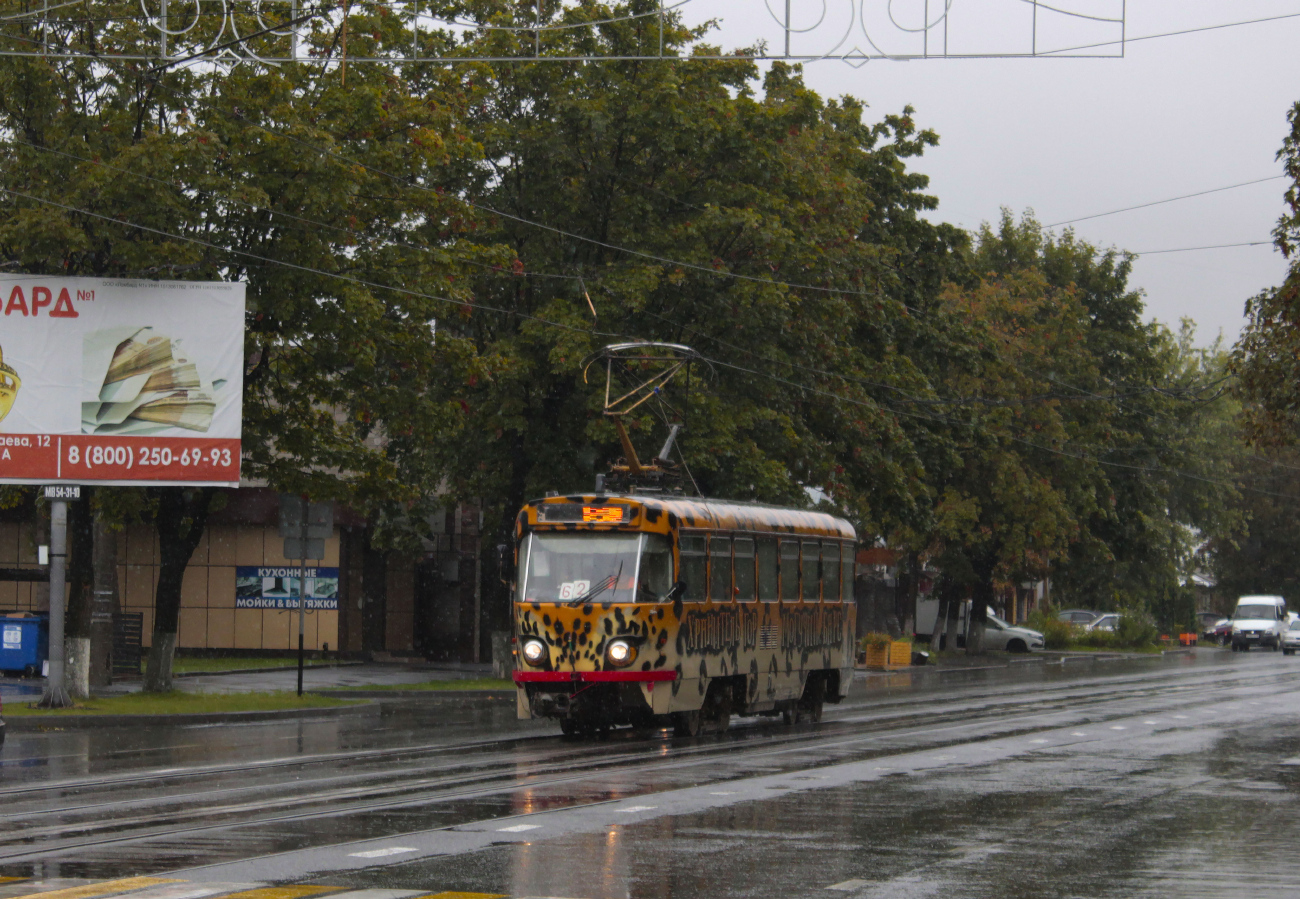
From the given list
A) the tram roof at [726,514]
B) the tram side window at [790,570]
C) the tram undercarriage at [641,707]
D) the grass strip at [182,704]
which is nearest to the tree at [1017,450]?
the tram roof at [726,514]

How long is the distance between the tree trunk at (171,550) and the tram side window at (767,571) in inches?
375

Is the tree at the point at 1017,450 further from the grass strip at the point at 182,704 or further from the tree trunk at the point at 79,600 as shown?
the tree trunk at the point at 79,600

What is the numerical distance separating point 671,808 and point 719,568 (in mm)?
8461

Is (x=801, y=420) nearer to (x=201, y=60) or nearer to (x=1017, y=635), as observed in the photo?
(x=201, y=60)

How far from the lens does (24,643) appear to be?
29.9 m

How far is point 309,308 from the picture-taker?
25.6 m

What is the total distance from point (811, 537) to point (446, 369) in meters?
9.34

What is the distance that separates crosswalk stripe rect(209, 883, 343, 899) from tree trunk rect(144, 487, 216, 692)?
17.9 metres

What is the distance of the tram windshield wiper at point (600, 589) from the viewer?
20.1 metres

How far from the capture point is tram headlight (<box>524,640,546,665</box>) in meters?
19.9

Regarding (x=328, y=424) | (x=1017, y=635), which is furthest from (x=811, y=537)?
(x=1017, y=635)

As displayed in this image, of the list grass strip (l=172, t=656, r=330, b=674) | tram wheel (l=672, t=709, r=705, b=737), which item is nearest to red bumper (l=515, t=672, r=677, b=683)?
tram wheel (l=672, t=709, r=705, b=737)

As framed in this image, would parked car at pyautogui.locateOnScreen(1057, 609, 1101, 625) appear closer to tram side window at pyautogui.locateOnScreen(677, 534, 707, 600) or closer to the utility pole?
tram side window at pyautogui.locateOnScreen(677, 534, 707, 600)

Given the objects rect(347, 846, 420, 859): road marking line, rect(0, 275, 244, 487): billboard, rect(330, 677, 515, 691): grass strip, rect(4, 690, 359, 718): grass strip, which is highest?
rect(0, 275, 244, 487): billboard
